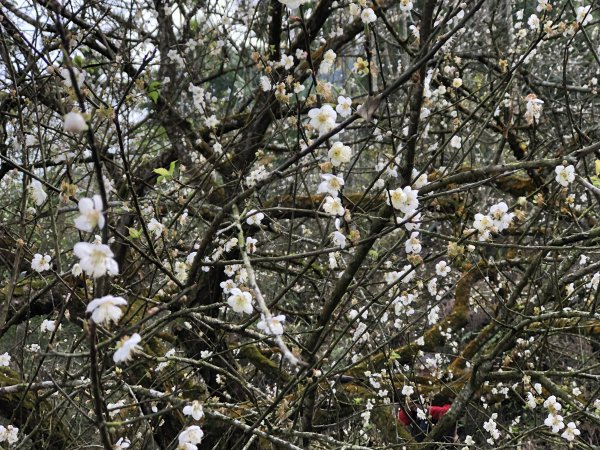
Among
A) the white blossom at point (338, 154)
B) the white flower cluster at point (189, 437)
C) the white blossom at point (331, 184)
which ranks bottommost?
the white flower cluster at point (189, 437)

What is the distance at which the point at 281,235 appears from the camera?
157 inches

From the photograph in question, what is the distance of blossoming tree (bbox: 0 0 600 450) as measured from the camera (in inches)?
76.2

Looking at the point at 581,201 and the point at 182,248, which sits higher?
the point at 581,201

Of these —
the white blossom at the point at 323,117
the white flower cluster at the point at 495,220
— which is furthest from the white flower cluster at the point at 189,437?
the white flower cluster at the point at 495,220

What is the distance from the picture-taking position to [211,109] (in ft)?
16.7

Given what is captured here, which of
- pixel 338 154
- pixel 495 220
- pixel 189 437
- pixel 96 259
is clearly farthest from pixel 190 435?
pixel 495 220

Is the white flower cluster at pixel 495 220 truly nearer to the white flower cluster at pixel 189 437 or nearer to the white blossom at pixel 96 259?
the white flower cluster at pixel 189 437

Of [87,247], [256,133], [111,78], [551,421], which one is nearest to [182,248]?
[256,133]

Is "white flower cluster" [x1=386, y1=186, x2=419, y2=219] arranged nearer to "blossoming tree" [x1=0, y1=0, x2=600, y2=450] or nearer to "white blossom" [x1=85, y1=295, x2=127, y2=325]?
"blossoming tree" [x1=0, y1=0, x2=600, y2=450]

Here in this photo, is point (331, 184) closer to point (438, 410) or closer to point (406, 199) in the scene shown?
point (406, 199)

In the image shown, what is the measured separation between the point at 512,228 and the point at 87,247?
333 cm

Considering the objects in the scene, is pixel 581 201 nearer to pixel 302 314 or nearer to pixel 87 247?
pixel 302 314

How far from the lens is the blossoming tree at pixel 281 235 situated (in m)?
1.93

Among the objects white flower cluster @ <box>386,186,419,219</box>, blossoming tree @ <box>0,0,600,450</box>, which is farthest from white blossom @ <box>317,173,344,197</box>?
white flower cluster @ <box>386,186,419,219</box>
